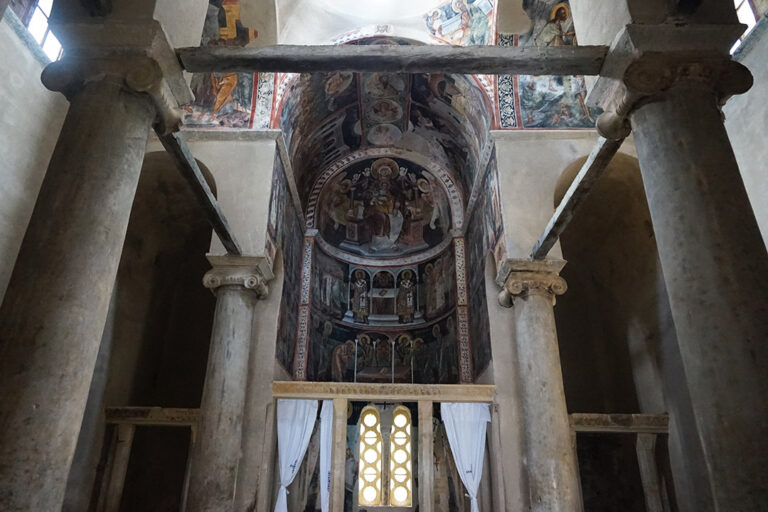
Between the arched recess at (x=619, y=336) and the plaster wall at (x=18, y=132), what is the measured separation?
30.4ft

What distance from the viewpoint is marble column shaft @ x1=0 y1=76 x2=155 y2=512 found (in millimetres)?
3410

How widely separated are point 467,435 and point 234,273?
4.95m

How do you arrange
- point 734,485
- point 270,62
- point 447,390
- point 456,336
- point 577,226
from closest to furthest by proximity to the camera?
point 734,485, point 270,62, point 447,390, point 577,226, point 456,336

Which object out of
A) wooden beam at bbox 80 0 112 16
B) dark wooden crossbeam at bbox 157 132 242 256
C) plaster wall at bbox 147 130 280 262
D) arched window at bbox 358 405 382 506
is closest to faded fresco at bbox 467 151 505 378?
arched window at bbox 358 405 382 506

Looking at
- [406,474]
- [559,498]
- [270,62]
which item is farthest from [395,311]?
[270,62]

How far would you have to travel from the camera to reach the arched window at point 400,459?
38.0 feet

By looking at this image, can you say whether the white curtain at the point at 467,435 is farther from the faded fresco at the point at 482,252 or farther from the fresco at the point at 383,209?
the fresco at the point at 383,209

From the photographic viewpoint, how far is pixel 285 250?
40.4 ft

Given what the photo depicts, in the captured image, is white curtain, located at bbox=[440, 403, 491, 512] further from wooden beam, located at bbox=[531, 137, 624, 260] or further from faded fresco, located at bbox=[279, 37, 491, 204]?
faded fresco, located at bbox=[279, 37, 491, 204]

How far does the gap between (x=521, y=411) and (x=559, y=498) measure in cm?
163

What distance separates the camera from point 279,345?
11.0 m

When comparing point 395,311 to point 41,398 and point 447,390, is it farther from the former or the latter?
point 41,398

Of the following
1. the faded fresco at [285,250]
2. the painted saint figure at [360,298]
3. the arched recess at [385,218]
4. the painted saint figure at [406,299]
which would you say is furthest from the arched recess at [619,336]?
the faded fresco at [285,250]

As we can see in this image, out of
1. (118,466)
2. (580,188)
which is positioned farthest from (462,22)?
(118,466)
